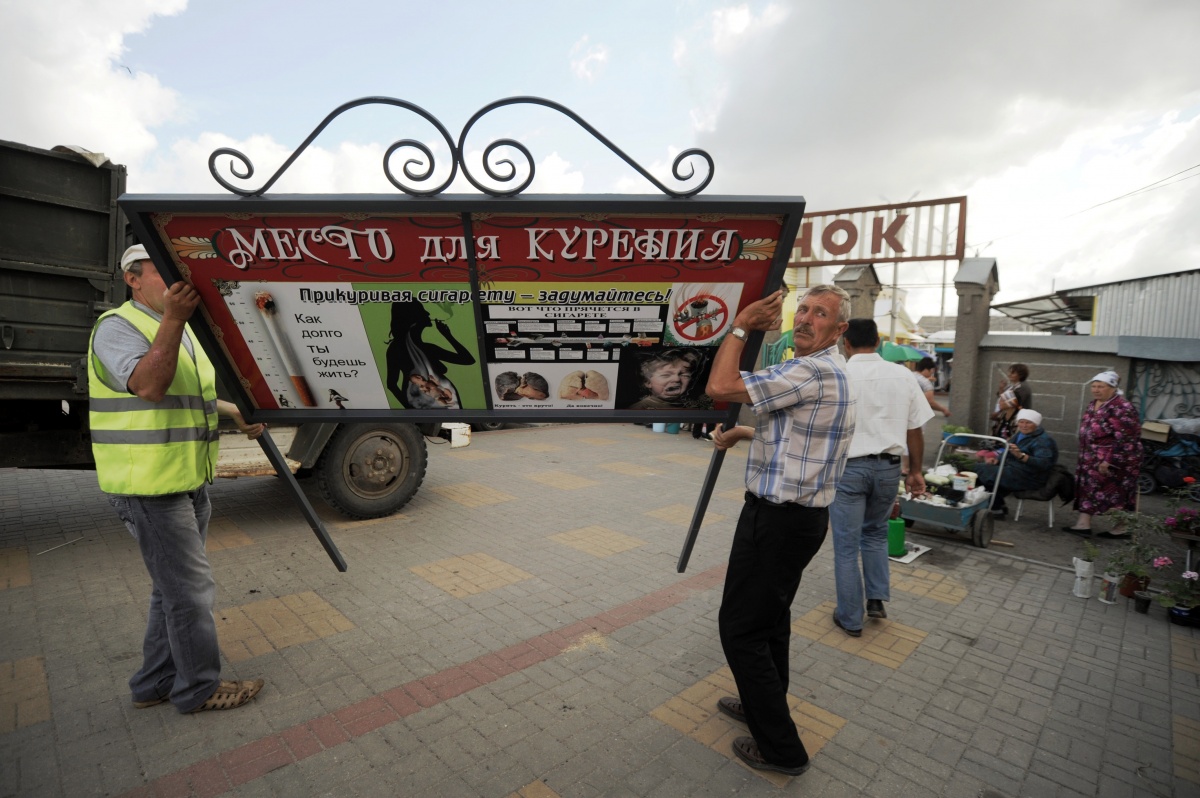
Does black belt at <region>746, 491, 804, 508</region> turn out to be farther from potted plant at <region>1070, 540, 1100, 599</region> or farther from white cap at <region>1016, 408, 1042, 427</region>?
white cap at <region>1016, 408, 1042, 427</region>

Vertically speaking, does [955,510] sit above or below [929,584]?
above

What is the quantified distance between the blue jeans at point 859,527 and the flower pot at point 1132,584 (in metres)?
2.17

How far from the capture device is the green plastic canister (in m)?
5.38

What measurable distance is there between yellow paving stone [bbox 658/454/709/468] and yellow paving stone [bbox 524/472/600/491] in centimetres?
181

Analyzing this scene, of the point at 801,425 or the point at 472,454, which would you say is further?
the point at 472,454

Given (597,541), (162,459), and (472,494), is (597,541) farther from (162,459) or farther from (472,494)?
(162,459)

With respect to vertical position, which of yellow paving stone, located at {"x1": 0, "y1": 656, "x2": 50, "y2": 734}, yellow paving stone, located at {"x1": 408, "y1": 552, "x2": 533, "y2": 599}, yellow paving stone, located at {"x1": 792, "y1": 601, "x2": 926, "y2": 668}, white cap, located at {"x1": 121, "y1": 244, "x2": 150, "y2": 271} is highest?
white cap, located at {"x1": 121, "y1": 244, "x2": 150, "y2": 271}

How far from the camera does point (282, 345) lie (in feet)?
8.79

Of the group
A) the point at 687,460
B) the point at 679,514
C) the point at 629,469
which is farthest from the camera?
the point at 687,460

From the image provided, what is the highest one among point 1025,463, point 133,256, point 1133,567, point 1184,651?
point 133,256

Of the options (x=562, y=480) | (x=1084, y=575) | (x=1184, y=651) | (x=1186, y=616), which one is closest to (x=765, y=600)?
(x=1184, y=651)

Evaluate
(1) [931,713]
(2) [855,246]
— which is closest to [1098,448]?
(1) [931,713]

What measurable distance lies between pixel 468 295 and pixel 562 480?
587cm

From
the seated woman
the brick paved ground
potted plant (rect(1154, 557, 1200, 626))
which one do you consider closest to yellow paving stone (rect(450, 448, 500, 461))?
the brick paved ground
